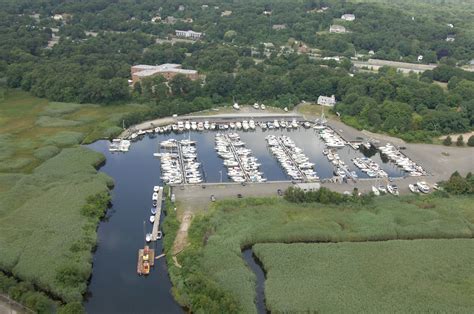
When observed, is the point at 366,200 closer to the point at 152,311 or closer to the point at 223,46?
the point at 152,311

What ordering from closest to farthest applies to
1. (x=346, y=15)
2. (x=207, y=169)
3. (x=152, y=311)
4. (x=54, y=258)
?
(x=152, y=311) < (x=54, y=258) < (x=207, y=169) < (x=346, y=15)

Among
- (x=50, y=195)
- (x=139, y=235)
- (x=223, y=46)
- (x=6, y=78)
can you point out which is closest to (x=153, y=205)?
(x=139, y=235)

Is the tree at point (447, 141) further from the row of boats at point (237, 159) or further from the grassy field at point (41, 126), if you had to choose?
the grassy field at point (41, 126)

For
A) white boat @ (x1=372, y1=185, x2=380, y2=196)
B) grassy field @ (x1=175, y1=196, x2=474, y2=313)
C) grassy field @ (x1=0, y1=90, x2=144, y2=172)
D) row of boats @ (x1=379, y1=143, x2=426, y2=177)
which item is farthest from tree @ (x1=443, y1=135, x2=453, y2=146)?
grassy field @ (x1=0, y1=90, x2=144, y2=172)

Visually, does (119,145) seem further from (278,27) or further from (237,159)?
(278,27)

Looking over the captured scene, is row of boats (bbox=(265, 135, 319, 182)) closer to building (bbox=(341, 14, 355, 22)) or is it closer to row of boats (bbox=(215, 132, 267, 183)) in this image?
row of boats (bbox=(215, 132, 267, 183))
